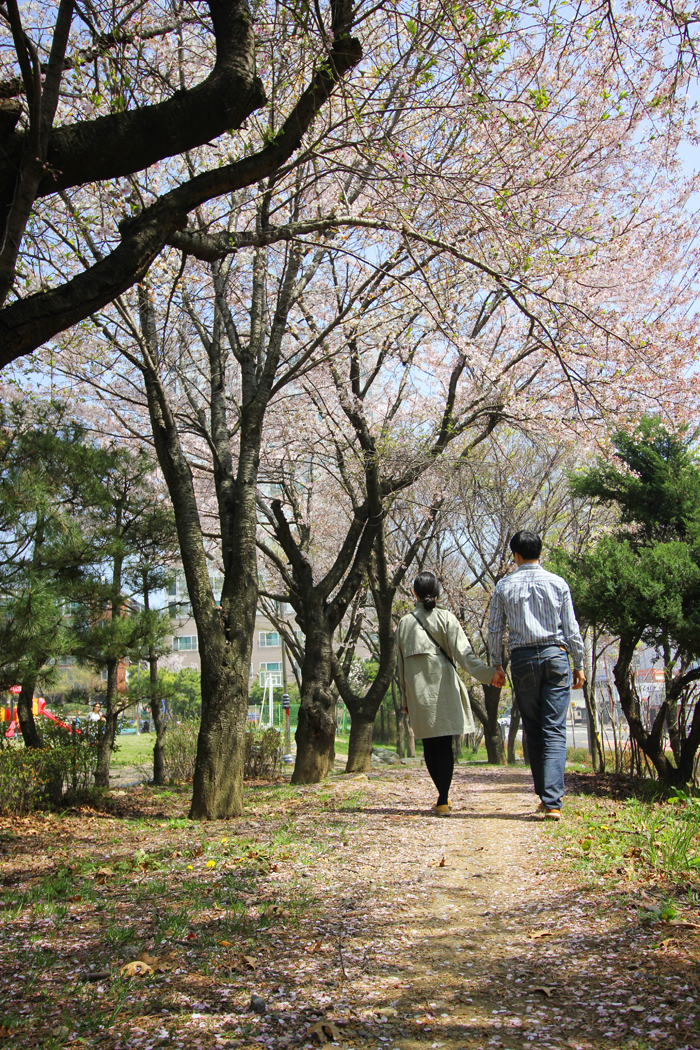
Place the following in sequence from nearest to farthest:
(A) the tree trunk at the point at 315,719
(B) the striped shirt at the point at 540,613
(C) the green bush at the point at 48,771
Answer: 1. (B) the striped shirt at the point at 540,613
2. (C) the green bush at the point at 48,771
3. (A) the tree trunk at the point at 315,719

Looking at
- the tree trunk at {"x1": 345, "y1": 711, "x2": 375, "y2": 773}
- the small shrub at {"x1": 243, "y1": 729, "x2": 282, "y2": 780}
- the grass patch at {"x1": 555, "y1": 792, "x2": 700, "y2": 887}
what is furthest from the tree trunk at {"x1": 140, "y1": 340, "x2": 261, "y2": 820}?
the small shrub at {"x1": 243, "y1": 729, "x2": 282, "y2": 780}

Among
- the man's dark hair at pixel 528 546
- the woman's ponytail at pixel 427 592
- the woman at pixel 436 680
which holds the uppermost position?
the man's dark hair at pixel 528 546

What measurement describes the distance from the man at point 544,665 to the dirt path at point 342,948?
42 cm

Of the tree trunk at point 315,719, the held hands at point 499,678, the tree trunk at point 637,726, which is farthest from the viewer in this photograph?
the tree trunk at point 315,719

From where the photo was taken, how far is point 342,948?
2.68 metres

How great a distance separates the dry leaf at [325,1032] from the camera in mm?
1998

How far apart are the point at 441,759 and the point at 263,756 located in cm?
676

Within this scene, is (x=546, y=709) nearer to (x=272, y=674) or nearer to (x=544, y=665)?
(x=544, y=665)

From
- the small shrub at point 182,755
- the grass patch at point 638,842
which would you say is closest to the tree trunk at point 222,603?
the grass patch at point 638,842

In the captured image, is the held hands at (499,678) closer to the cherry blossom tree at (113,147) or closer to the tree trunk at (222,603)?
the tree trunk at (222,603)

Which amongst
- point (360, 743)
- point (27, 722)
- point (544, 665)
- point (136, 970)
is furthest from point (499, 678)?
point (360, 743)

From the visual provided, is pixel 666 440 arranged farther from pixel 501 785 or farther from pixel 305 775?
pixel 305 775

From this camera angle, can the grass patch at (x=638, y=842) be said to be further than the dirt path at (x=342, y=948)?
Yes

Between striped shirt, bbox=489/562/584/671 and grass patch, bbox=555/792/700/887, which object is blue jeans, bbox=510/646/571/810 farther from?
grass patch, bbox=555/792/700/887
